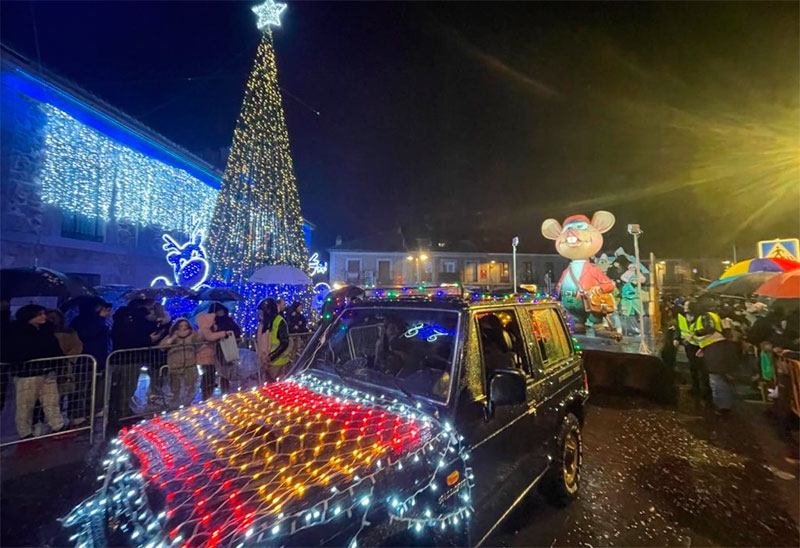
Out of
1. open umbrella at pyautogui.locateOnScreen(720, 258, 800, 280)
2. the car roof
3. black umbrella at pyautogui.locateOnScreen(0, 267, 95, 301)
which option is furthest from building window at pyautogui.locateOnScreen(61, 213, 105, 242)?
open umbrella at pyautogui.locateOnScreen(720, 258, 800, 280)

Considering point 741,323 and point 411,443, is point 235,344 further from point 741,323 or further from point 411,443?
point 741,323

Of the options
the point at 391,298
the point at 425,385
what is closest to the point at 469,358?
the point at 425,385

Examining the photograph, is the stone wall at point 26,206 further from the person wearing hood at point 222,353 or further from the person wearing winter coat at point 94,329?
the person wearing hood at point 222,353

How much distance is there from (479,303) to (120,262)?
43.6 feet

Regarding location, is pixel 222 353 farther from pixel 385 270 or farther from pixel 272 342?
pixel 385 270

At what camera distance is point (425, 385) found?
8.34 feet

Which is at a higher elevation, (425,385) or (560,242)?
(560,242)

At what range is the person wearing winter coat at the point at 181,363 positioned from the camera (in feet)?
19.0

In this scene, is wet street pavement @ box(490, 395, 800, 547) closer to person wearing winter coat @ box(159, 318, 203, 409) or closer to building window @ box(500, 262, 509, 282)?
person wearing winter coat @ box(159, 318, 203, 409)

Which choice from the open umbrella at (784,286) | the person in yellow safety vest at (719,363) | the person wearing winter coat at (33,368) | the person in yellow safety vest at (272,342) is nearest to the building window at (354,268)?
the person in yellow safety vest at (272,342)

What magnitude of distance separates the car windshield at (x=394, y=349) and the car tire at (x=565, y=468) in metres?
1.92

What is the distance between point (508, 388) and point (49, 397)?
6.49 metres

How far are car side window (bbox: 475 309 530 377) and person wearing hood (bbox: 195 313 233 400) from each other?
532cm

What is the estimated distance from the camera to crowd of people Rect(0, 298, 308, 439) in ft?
15.5
